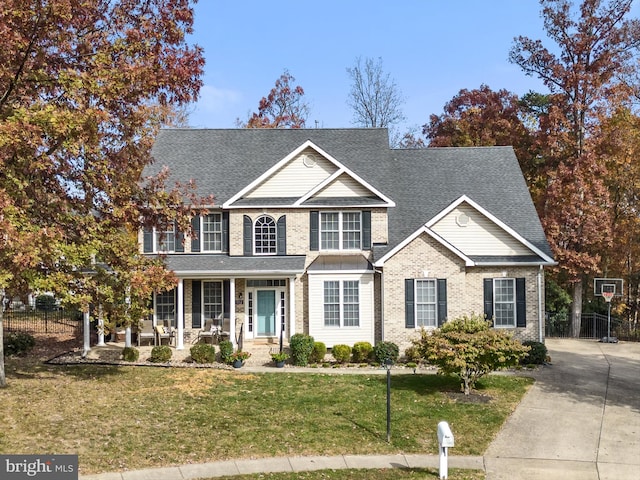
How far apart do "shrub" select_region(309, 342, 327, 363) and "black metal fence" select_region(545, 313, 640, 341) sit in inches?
553

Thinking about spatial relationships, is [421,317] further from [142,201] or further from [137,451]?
[137,451]

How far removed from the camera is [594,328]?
99.2 feet

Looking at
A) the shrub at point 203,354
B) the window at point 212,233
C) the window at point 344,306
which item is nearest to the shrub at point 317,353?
the window at point 344,306

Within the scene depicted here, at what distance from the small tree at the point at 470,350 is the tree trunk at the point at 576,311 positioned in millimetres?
16492

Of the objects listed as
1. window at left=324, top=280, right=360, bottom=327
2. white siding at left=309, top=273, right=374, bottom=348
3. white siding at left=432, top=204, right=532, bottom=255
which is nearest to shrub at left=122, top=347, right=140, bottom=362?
white siding at left=309, top=273, right=374, bottom=348

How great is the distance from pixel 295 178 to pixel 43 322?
1450cm

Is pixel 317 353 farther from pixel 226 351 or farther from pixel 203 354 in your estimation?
pixel 203 354

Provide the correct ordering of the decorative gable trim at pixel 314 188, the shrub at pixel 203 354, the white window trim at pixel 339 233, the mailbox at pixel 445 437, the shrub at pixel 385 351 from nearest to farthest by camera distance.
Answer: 1. the mailbox at pixel 445 437
2. the shrub at pixel 203 354
3. the shrub at pixel 385 351
4. the decorative gable trim at pixel 314 188
5. the white window trim at pixel 339 233

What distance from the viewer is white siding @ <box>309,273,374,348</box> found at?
2364cm

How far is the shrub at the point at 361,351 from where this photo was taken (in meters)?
22.3

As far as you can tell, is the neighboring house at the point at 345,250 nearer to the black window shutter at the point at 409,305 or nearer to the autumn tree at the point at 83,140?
the black window shutter at the point at 409,305

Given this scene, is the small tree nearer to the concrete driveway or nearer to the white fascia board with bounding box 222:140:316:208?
the concrete driveway

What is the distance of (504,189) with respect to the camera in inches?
1045

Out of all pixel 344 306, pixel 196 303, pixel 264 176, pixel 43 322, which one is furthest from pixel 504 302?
pixel 43 322
